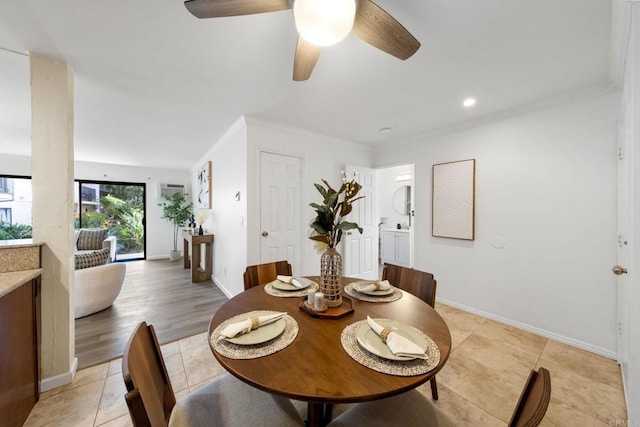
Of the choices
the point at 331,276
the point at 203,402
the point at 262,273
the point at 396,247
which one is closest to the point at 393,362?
the point at 331,276

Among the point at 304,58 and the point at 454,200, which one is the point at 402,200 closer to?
the point at 454,200

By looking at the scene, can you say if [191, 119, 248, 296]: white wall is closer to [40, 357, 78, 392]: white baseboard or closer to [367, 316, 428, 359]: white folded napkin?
[40, 357, 78, 392]: white baseboard

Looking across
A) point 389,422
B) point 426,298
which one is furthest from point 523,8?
point 389,422

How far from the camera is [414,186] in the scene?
338cm

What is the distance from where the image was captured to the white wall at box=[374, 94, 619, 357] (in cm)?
205

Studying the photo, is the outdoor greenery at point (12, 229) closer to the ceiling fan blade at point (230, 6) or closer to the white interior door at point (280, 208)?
the white interior door at point (280, 208)

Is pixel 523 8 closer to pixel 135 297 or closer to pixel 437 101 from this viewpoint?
pixel 437 101

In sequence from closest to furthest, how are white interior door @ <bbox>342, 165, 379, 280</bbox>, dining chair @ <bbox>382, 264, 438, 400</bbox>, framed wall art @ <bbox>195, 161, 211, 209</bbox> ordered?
dining chair @ <bbox>382, 264, 438, 400</bbox> < white interior door @ <bbox>342, 165, 379, 280</bbox> < framed wall art @ <bbox>195, 161, 211, 209</bbox>

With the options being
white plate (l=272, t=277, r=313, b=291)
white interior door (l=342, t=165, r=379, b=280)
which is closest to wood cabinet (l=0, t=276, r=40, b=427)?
white plate (l=272, t=277, r=313, b=291)

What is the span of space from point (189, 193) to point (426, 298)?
21.5 feet

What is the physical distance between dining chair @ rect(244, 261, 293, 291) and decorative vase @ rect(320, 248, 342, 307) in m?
0.74

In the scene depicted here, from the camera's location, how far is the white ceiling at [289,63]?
52.2 inches

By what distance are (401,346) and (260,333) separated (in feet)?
1.85

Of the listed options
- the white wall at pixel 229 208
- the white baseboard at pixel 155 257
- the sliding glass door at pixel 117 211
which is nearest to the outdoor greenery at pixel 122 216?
the sliding glass door at pixel 117 211
